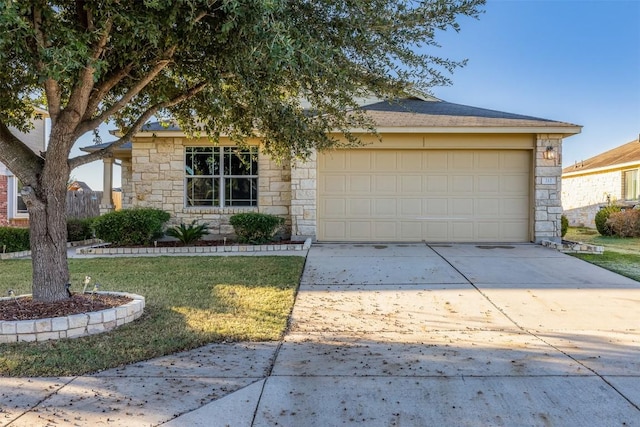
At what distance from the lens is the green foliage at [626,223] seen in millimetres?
15180

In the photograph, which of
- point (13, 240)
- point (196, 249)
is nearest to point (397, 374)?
point (196, 249)

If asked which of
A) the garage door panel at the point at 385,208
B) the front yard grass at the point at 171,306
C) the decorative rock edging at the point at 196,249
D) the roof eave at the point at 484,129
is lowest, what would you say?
the front yard grass at the point at 171,306

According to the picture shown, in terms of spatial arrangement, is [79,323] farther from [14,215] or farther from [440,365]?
[14,215]

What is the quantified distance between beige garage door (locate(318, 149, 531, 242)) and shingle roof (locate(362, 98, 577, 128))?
77 cm

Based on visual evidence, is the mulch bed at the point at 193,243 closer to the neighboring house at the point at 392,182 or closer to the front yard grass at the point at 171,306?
the neighboring house at the point at 392,182

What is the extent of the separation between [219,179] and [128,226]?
8.17 ft

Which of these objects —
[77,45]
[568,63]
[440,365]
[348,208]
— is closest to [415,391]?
[440,365]

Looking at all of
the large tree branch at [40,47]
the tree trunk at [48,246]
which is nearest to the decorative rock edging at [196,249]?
the tree trunk at [48,246]

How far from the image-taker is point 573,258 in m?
9.12

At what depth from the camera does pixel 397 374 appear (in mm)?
3531

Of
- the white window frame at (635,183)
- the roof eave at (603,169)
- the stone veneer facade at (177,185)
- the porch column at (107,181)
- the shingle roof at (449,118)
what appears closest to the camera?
the shingle roof at (449,118)

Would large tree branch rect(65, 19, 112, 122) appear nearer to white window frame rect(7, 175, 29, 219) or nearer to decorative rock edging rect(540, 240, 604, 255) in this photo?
decorative rock edging rect(540, 240, 604, 255)

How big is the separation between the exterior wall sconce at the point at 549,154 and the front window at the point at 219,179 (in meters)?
6.98

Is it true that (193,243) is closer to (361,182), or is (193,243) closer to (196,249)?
(196,249)
